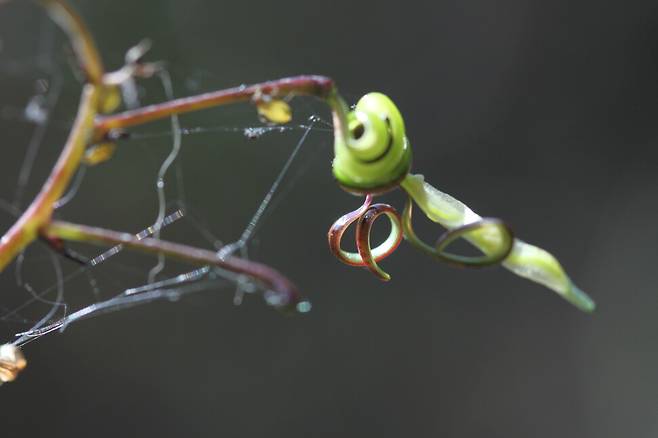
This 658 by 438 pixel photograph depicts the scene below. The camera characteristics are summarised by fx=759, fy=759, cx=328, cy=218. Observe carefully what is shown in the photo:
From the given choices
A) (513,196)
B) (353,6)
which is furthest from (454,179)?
(353,6)

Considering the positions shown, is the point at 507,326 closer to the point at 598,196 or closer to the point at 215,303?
the point at 598,196

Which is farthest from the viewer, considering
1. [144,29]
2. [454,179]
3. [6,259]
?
[454,179]

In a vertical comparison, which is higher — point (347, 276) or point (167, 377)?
point (347, 276)

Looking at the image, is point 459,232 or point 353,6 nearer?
point 459,232

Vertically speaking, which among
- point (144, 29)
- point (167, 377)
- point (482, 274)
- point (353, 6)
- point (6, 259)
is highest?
point (353, 6)

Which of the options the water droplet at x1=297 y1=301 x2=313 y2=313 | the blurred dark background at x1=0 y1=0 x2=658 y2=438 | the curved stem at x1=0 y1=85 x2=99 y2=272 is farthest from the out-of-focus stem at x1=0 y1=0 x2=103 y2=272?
the blurred dark background at x1=0 y1=0 x2=658 y2=438

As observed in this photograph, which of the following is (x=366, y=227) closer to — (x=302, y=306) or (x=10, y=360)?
(x=302, y=306)

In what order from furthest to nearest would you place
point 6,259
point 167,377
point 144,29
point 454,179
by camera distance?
point 454,179 → point 167,377 → point 144,29 → point 6,259

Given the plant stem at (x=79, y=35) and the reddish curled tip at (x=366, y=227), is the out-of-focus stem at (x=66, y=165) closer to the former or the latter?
the plant stem at (x=79, y=35)

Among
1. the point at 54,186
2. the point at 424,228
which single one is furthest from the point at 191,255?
the point at 424,228
